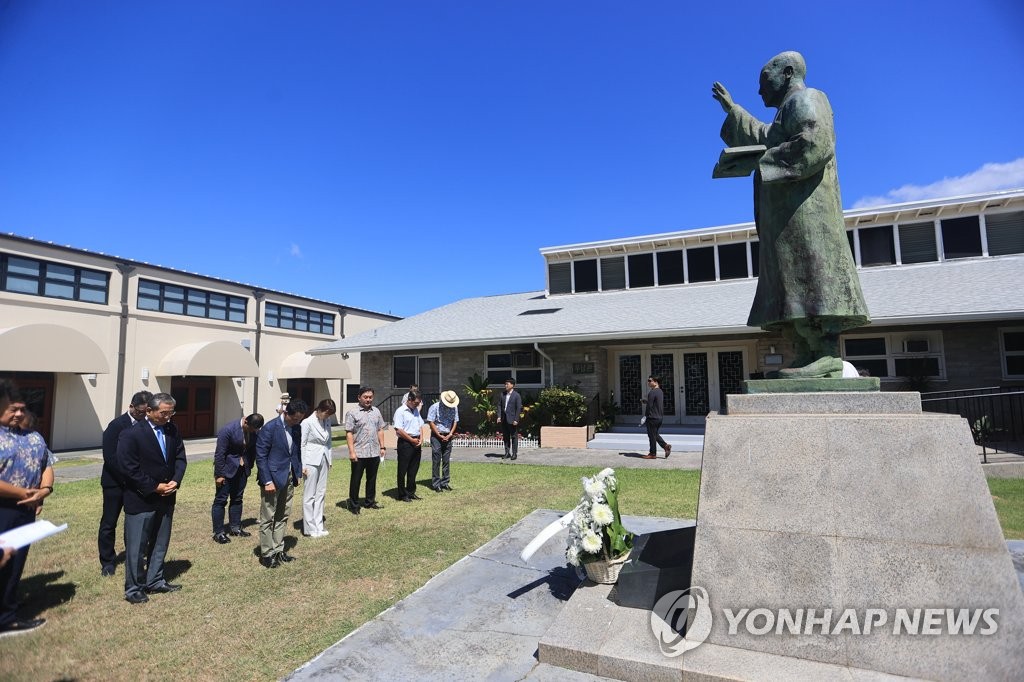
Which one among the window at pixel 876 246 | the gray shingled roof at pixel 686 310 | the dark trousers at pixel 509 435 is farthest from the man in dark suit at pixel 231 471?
the window at pixel 876 246

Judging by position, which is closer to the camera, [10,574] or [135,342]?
[10,574]

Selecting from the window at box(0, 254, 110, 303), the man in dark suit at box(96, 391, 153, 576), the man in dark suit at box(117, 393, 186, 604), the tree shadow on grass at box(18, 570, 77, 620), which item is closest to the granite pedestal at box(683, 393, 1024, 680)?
the man in dark suit at box(117, 393, 186, 604)

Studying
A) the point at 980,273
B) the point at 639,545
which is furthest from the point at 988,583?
the point at 980,273

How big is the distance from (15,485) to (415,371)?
541 inches

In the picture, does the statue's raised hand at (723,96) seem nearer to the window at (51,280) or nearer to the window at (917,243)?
the window at (917,243)

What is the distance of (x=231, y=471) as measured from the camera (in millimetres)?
6410

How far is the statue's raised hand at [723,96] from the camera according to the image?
13.8 ft

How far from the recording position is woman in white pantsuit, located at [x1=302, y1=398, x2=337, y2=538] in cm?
612

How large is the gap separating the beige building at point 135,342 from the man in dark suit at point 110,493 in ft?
44.5

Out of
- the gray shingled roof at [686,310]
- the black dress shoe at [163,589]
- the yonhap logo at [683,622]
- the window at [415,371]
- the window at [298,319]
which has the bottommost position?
the black dress shoe at [163,589]

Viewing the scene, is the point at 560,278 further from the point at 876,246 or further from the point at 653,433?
the point at 876,246

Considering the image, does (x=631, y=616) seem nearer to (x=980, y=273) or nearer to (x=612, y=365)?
(x=612, y=365)

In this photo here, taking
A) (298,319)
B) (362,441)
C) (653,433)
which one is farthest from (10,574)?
(298,319)

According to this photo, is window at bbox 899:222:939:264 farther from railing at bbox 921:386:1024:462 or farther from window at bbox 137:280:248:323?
window at bbox 137:280:248:323
